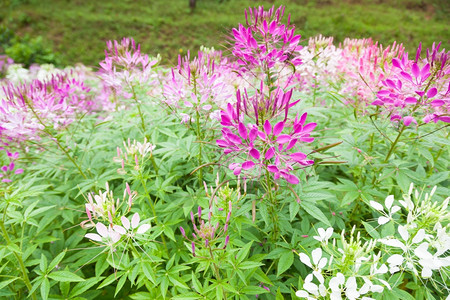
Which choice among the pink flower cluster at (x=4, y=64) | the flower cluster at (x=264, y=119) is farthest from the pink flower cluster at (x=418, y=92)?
the pink flower cluster at (x=4, y=64)

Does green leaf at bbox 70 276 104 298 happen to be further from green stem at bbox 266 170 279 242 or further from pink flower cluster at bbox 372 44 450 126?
pink flower cluster at bbox 372 44 450 126

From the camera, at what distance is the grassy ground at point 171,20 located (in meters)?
11.1

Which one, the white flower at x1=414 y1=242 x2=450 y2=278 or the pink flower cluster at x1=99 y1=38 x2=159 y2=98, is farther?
the pink flower cluster at x1=99 y1=38 x2=159 y2=98

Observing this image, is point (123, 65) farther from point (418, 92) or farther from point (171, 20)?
point (171, 20)

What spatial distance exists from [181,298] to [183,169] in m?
1.15

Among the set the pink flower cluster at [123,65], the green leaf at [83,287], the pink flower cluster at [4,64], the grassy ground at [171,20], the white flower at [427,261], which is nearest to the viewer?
the white flower at [427,261]

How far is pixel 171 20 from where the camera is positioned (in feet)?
43.8

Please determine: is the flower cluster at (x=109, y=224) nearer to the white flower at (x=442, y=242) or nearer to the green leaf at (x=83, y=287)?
the green leaf at (x=83, y=287)

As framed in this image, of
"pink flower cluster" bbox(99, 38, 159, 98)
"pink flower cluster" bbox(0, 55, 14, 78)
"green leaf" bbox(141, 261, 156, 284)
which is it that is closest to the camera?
"green leaf" bbox(141, 261, 156, 284)

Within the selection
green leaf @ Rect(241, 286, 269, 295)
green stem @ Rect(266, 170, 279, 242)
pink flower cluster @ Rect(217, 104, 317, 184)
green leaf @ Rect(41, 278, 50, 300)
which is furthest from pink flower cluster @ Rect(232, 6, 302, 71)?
green leaf @ Rect(41, 278, 50, 300)

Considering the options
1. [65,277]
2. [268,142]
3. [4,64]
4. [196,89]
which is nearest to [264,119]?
[268,142]

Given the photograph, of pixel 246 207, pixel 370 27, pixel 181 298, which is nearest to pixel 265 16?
pixel 246 207

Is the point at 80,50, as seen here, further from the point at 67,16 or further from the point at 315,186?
the point at 315,186

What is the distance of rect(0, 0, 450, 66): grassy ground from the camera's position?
11.1m
